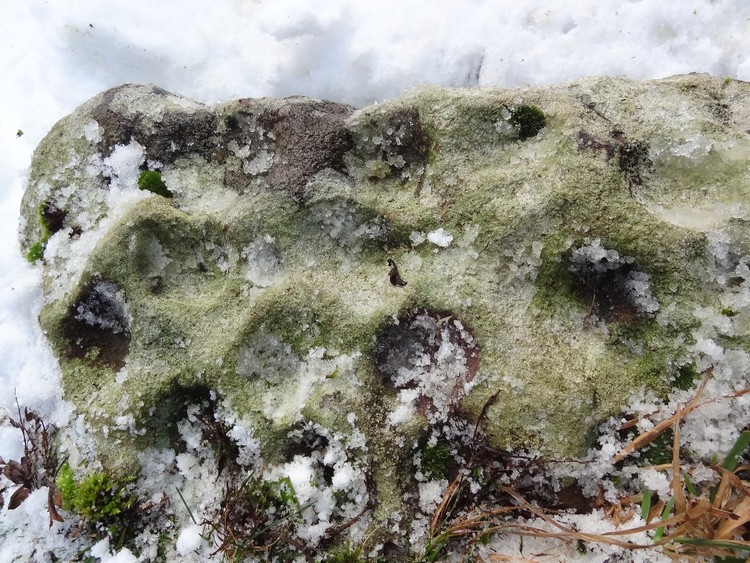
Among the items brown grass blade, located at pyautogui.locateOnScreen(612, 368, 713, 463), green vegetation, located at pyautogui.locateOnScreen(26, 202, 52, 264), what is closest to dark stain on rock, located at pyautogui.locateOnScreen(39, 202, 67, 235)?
green vegetation, located at pyautogui.locateOnScreen(26, 202, 52, 264)

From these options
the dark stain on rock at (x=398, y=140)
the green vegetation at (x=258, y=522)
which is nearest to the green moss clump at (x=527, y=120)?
the dark stain on rock at (x=398, y=140)

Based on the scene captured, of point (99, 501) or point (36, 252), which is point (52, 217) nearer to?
point (36, 252)

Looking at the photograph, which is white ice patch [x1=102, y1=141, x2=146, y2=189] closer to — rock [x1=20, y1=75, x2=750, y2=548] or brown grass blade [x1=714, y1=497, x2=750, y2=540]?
rock [x1=20, y1=75, x2=750, y2=548]

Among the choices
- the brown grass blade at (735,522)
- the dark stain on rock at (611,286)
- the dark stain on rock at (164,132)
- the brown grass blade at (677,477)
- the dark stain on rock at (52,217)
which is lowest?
the brown grass blade at (735,522)

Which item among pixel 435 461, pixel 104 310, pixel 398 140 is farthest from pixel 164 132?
pixel 435 461

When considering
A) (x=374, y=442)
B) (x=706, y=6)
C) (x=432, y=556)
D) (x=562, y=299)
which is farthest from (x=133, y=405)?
(x=706, y=6)

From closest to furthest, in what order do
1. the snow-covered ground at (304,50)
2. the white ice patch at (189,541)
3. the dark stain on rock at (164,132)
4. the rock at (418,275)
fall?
the rock at (418,275) < the white ice patch at (189,541) < the dark stain on rock at (164,132) < the snow-covered ground at (304,50)

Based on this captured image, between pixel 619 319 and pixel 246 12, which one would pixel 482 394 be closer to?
pixel 619 319

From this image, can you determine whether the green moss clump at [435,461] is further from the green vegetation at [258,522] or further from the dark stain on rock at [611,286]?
the dark stain on rock at [611,286]
